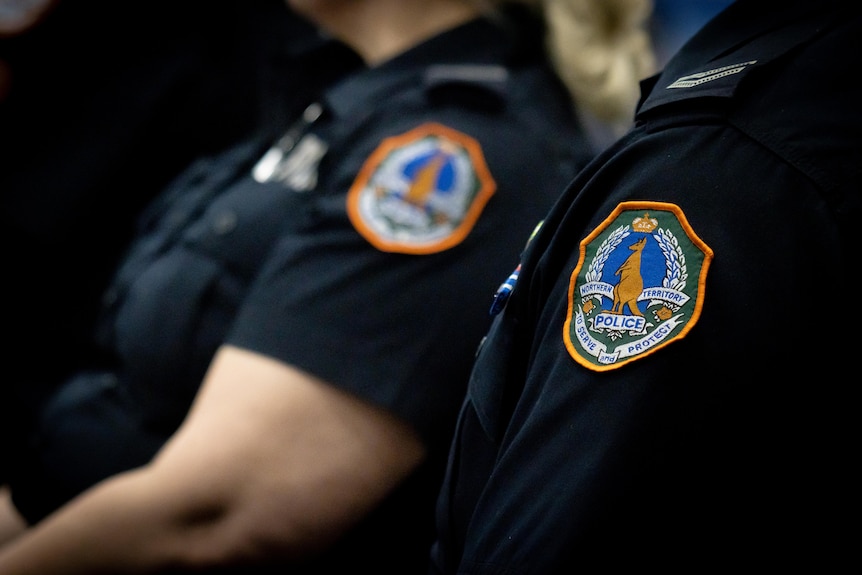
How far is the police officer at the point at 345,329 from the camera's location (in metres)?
0.75

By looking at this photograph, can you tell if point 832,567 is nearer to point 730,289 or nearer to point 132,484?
point 730,289

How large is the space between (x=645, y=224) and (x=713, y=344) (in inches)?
2.7

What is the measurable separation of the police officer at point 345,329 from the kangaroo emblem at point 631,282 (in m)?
0.33

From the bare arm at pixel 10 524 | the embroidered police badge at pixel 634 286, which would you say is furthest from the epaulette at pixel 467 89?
the bare arm at pixel 10 524

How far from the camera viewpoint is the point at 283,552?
80cm

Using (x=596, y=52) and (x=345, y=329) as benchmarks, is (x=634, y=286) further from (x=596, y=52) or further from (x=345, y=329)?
(x=596, y=52)

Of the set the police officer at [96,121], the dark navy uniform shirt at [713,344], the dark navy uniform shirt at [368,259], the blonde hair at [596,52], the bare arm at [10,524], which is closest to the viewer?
the dark navy uniform shirt at [713,344]

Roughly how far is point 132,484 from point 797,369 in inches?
25.6

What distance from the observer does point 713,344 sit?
15.2 inches

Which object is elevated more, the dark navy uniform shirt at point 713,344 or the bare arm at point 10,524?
the dark navy uniform shirt at point 713,344

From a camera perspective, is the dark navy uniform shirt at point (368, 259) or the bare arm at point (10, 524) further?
the bare arm at point (10, 524)

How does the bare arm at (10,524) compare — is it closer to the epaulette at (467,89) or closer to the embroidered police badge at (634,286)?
the epaulette at (467,89)

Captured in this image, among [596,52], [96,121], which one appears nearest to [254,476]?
[596,52]

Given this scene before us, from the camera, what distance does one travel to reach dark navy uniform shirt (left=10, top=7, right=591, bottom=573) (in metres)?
0.75
